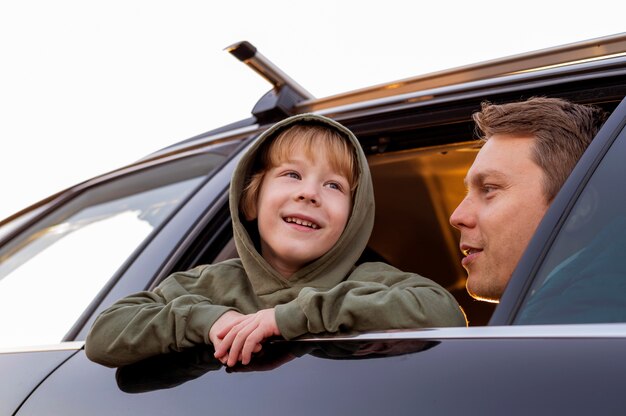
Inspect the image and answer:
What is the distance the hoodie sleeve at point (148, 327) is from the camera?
6.50ft

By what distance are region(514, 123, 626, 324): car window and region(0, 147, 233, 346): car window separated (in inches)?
51.8

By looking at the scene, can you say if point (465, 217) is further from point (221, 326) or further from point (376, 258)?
point (376, 258)

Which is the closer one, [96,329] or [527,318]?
[527,318]

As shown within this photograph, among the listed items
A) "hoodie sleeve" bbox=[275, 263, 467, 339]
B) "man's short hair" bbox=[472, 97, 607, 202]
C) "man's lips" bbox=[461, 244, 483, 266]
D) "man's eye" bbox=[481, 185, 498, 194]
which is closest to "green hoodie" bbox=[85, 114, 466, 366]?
"hoodie sleeve" bbox=[275, 263, 467, 339]

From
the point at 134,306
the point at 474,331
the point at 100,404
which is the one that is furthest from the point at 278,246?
the point at 474,331

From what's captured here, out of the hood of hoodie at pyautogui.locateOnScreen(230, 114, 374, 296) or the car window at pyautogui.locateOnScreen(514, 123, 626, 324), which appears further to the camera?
the hood of hoodie at pyautogui.locateOnScreen(230, 114, 374, 296)

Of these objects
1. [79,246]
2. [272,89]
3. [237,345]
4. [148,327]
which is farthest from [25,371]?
[272,89]

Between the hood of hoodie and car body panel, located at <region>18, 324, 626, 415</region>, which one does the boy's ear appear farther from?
car body panel, located at <region>18, 324, 626, 415</region>

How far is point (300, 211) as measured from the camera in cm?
241

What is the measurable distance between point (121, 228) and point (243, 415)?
1.23m

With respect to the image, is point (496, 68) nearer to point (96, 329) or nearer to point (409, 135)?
point (409, 135)

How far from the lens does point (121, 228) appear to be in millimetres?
2787

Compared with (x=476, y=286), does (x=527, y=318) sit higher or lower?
higher

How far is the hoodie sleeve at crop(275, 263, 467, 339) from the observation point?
1.80 m
